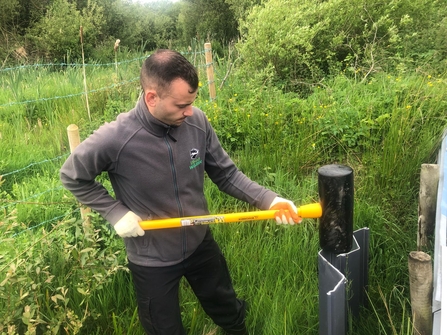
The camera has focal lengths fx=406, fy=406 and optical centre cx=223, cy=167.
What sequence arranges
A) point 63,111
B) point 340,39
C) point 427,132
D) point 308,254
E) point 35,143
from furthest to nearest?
point 340,39, point 63,111, point 35,143, point 427,132, point 308,254

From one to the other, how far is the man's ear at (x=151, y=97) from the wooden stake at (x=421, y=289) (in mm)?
1250

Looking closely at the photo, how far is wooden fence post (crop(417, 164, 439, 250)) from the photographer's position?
7.47ft

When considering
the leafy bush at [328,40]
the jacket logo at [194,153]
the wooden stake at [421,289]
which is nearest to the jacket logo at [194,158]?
the jacket logo at [194,153]

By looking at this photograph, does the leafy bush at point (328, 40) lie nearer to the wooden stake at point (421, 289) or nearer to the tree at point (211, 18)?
the wooden stake at point (421, 289)

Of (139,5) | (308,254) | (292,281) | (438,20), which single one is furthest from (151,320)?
(139,5)

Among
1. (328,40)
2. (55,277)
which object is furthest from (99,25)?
(55,277)

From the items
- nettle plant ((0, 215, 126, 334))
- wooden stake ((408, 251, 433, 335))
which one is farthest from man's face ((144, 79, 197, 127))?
wooden stake ((408, 251, 433, 335))

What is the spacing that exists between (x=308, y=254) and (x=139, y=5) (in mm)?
26334

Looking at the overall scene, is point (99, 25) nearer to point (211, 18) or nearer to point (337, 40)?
point (211, 18)

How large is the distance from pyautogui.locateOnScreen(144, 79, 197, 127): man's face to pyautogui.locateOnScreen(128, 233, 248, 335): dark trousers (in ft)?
2.29

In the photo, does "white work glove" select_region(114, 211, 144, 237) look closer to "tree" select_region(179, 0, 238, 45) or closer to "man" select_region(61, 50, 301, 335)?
"man" select_region(61, 50, 301, 335)

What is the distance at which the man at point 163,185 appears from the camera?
66.9 inches

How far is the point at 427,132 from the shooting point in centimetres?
347

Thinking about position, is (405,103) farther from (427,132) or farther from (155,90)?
(155,90)
